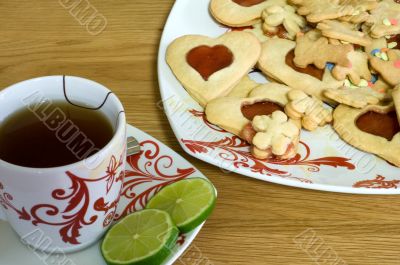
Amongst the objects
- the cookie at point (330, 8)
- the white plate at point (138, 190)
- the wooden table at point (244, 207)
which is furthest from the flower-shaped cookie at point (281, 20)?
the white plate at point (138, 190)

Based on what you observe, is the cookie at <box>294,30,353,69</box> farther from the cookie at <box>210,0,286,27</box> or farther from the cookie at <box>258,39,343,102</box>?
the cookie at <box>210,0,286,27</box>

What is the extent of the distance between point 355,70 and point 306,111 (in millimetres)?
185

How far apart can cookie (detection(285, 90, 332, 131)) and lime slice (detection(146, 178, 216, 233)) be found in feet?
0.88

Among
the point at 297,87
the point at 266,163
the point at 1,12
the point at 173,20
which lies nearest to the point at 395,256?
the point at 266,163

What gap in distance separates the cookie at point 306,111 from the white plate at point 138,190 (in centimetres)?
25

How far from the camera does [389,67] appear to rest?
100 centimetres

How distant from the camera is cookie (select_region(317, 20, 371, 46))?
3.34 ft

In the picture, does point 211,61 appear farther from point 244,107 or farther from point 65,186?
point 65,186

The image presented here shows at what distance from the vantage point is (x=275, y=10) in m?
1.09

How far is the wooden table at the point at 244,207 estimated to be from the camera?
2.52 feet

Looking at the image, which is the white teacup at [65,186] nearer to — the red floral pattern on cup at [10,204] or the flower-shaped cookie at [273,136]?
the red floral pattern on cup at [10,204]

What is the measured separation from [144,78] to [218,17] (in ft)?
0.68

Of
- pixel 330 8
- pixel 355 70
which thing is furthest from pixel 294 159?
pixel 330 8

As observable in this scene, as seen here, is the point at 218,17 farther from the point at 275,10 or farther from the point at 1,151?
the point at 1,151
